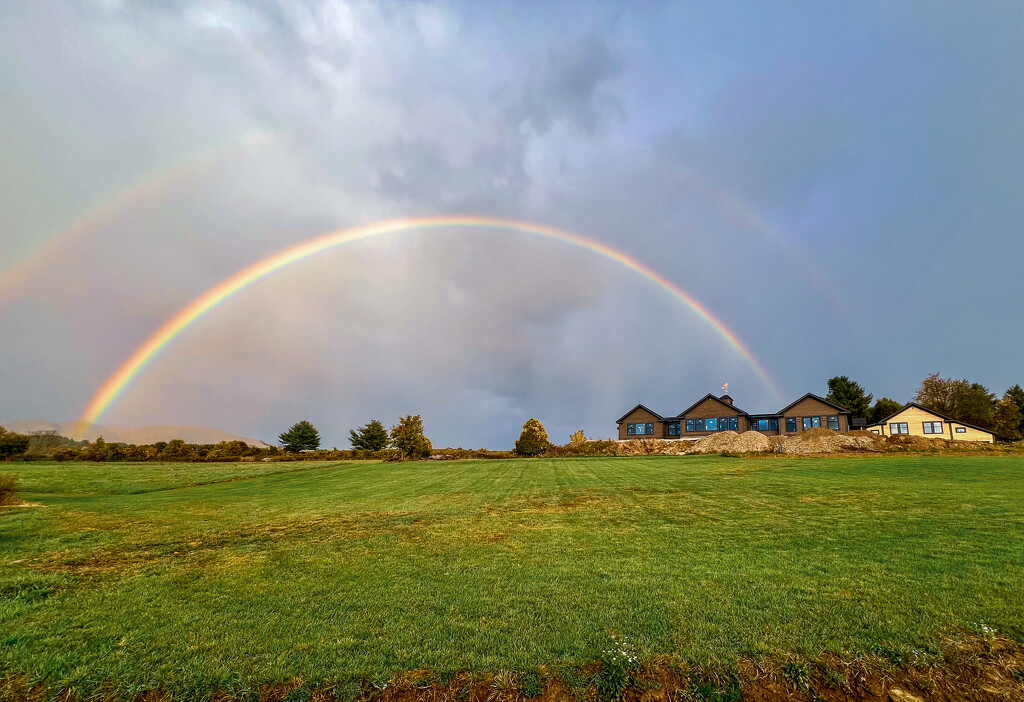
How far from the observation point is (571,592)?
7.24 metres

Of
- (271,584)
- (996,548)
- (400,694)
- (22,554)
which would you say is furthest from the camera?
(22,554)

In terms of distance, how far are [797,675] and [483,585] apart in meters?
4.75

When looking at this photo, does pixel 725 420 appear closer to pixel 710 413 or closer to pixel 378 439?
pixel 710 413

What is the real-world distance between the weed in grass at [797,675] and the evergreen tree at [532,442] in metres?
58.0

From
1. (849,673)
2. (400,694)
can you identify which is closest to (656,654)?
(849,673)

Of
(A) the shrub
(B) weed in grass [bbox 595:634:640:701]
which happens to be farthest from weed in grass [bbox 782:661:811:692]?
(A) the shrub

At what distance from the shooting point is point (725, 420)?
67.2 m

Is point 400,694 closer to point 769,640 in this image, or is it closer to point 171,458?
point 769,640

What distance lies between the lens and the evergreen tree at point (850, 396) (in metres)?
85.9

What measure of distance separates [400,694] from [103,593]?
21.8 ft

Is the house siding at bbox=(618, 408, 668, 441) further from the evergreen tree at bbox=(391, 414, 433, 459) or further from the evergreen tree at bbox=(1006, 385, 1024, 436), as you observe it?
the evergreen tree at bbox=(1006, 385, 1024, 436)

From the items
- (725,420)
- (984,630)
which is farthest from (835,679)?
(725,420)

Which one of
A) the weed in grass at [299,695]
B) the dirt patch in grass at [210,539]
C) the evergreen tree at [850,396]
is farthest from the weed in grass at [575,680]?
the evergreen tree at [850,396]

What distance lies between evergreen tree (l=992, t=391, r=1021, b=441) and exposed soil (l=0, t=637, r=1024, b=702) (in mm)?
96995
